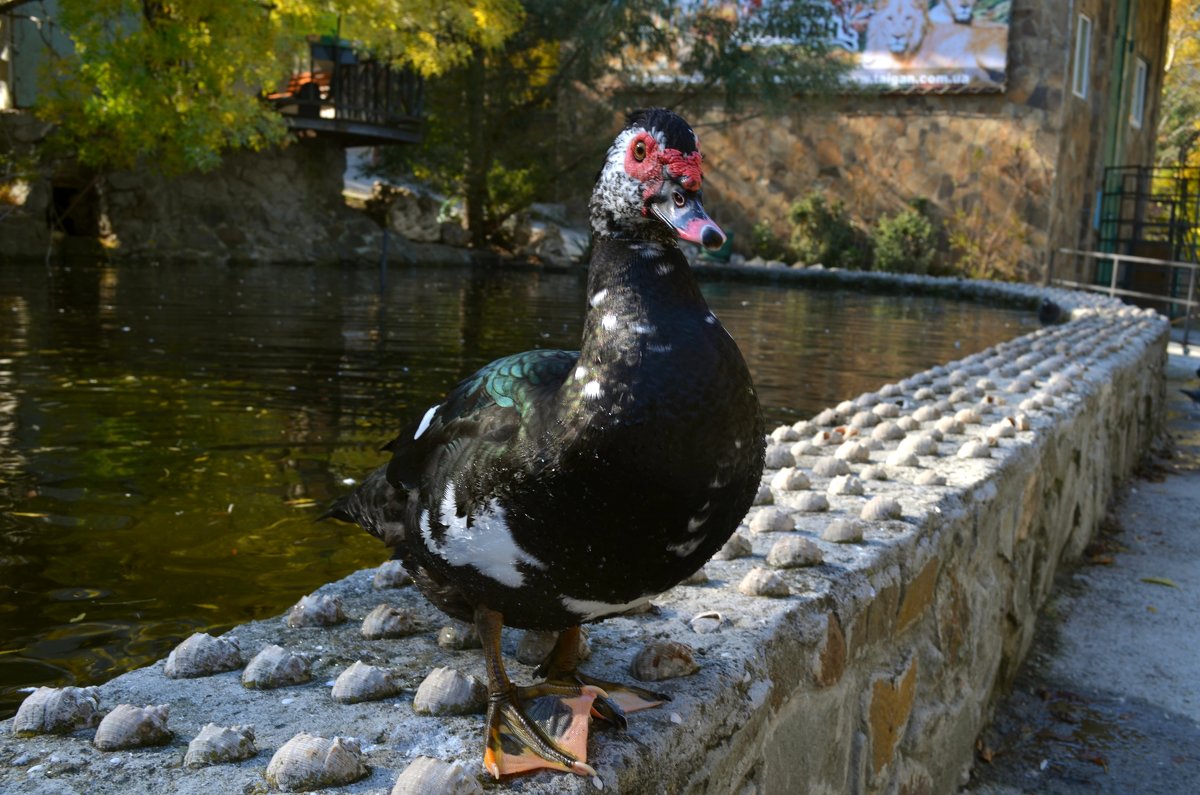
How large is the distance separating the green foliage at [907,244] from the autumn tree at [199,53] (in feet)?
30.0

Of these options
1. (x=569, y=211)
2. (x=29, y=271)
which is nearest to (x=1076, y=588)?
(x=29, y=271)

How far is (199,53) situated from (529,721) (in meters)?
10.7

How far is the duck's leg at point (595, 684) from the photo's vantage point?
81.5 inches

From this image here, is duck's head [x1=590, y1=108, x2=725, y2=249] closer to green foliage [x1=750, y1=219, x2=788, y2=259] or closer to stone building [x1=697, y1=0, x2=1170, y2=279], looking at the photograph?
stone building [x1=697, y1=0, x2=1170, y2=279]

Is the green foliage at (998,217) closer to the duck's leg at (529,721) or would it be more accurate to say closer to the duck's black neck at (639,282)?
the duck's black neck at (639,282)

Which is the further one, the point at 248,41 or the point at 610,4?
the point at 610,4

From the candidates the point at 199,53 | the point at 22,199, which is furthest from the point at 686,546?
the point at 22,199

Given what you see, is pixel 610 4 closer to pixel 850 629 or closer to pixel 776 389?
pixel 776 389

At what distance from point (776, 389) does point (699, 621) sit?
20.7 feet

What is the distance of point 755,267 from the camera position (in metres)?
20.6

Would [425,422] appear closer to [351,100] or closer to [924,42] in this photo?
[351,100]

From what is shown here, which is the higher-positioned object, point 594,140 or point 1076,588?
point 594,140

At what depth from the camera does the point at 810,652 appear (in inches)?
99.7

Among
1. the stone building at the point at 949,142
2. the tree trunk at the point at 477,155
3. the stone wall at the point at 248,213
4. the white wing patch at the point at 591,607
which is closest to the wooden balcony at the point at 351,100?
the stone building at the point at 949,142
